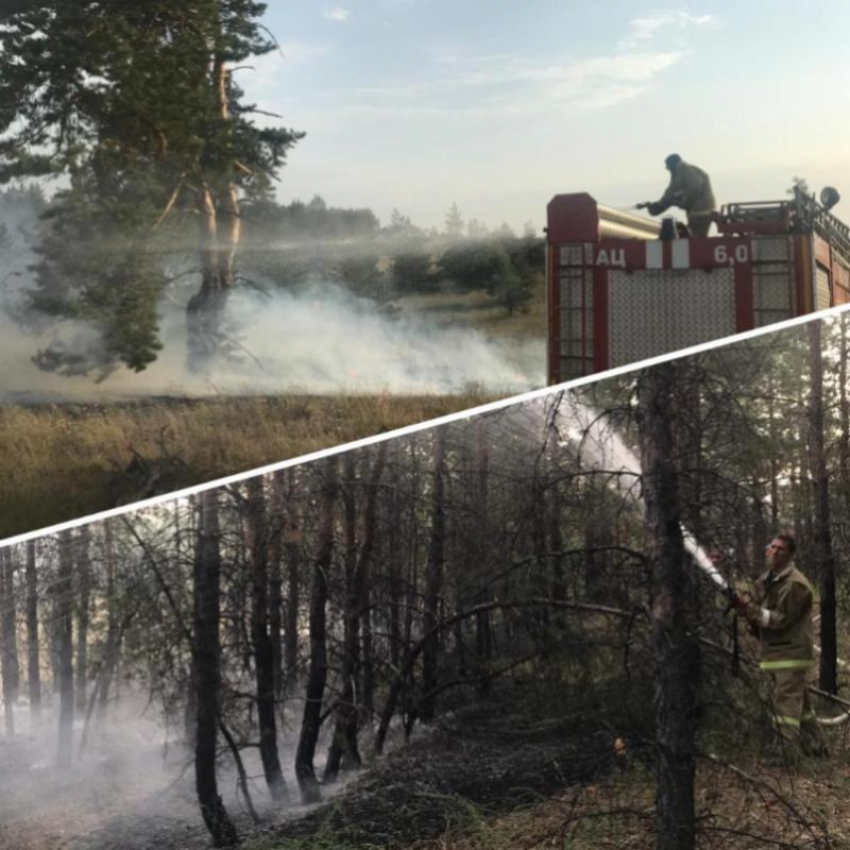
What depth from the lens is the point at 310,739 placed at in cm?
317

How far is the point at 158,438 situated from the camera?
9.45ft

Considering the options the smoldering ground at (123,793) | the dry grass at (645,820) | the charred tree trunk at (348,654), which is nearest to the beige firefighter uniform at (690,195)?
the charred tree trunk at (348,654)

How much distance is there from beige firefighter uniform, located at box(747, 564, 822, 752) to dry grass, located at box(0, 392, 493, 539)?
34.7 inches

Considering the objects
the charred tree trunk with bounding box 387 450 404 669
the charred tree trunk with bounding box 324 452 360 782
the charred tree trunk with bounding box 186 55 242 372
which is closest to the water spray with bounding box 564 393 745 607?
the charred tree trunk with bounding box 387 450 404 669

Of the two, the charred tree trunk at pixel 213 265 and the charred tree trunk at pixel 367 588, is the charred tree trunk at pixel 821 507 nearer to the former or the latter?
the charred tree trunk at pixel 367 588

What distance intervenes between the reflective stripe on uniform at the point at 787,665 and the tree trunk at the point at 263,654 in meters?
1.18

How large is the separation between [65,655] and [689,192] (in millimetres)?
1873

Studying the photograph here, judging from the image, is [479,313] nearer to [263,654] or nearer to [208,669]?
[263,654]

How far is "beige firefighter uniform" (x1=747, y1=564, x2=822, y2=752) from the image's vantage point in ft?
10.5

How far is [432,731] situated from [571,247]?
1.18 meters

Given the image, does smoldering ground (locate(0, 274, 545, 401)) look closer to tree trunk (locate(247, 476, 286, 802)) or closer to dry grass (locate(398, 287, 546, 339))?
dry grass (locate(398, 287, 546, 339))

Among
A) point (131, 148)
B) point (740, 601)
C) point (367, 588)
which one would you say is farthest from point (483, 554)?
point (131, 148)

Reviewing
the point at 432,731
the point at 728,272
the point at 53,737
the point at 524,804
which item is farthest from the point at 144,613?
the point at 728,272

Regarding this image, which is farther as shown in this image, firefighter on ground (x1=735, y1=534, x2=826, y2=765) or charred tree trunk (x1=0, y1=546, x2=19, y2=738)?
charred tree trunk (x1=0, y1=546, x2=19, y2=738)
